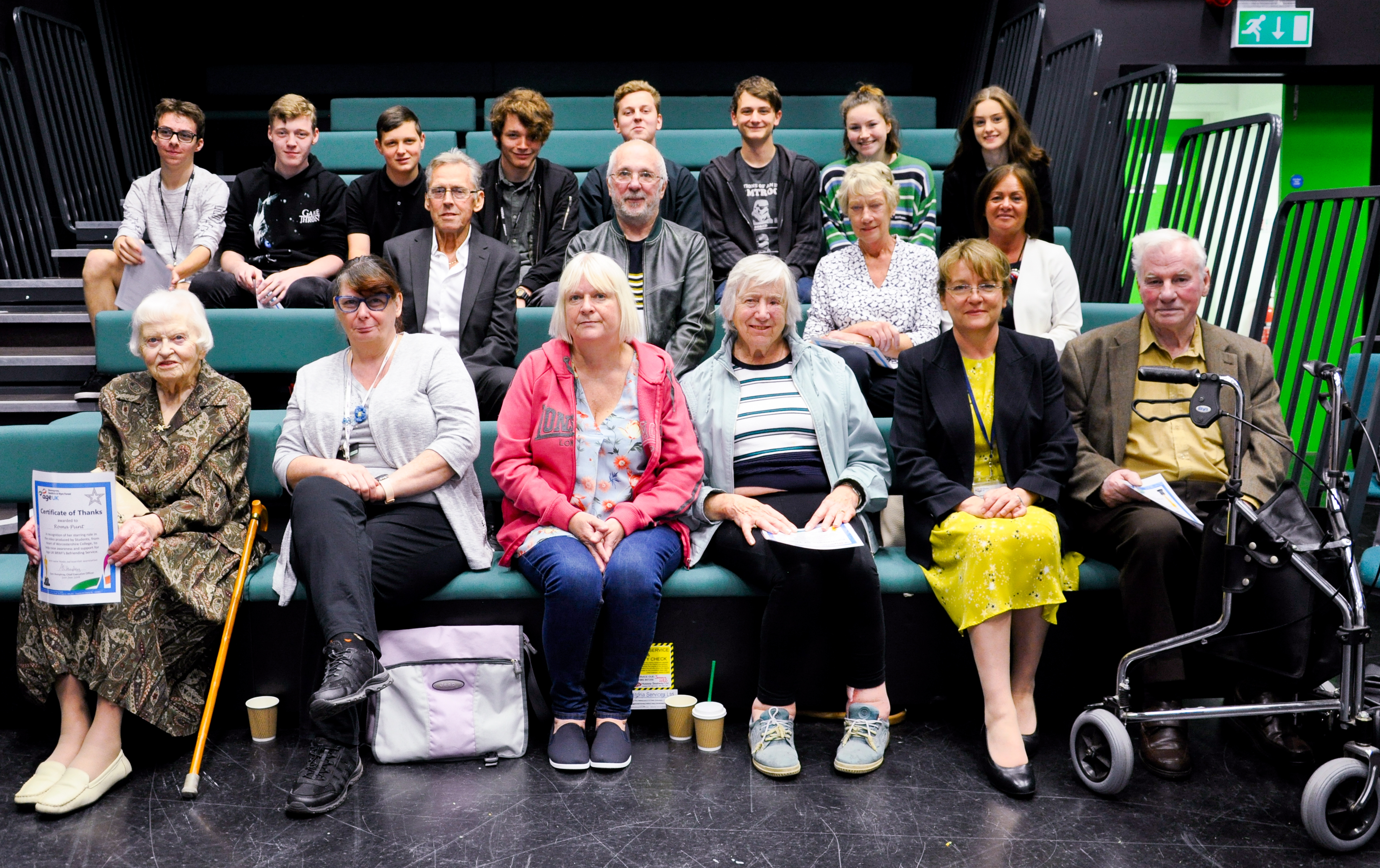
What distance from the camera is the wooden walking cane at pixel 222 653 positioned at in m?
2.30

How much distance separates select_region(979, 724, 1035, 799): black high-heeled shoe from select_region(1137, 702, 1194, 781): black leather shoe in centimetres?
28

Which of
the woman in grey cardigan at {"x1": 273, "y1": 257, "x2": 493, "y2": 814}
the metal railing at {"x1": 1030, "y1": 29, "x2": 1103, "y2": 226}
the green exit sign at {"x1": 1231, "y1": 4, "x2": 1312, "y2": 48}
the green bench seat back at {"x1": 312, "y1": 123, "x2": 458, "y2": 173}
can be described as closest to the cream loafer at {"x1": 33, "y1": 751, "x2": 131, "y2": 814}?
the woman in grey cardigan at {"x1": 273, "y1": 257, "x2": 493, "y2": 814}

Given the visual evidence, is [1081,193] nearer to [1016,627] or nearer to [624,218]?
[624,218]

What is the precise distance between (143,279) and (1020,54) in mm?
4094

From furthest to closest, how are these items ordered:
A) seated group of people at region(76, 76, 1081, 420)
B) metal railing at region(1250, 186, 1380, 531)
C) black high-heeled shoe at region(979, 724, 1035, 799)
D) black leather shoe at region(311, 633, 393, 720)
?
seated group of people at region(76, 76, 1081, 420), metal railing at region(1250, 186, 1380, 531), black high-heeled shoe at region(979, 724, 1035, 799), black leather shoe at region(311, 633, 393, 720)

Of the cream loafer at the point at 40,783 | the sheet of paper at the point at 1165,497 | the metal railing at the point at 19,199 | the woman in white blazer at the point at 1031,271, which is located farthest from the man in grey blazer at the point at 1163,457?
the metal railing at the point at 19,199

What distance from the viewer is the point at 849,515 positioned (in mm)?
2592

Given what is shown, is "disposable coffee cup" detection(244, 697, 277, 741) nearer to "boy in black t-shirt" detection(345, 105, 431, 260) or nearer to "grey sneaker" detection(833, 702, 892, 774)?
"grey sneaker" detection(833, 702, 892, 774)

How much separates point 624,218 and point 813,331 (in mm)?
695

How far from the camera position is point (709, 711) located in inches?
98.9

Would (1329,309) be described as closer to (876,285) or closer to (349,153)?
(876,285)

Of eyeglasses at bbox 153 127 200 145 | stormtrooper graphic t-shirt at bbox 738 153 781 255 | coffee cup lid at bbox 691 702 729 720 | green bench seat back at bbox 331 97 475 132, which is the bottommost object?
coffee cup lid at bbox 691 702 729 720

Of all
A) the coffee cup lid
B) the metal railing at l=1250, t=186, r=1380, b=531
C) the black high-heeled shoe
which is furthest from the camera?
the metal railing at l=1250, t=186, r=1380, b=531

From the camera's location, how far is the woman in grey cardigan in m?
2.38
